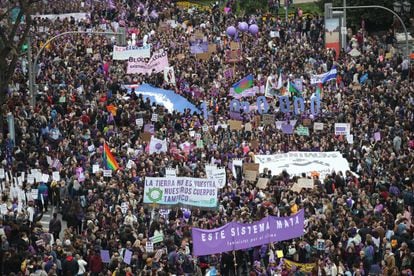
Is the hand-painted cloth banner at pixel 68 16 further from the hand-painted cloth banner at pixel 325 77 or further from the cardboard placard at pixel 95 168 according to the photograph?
the cardboard placard at pixel 95 168

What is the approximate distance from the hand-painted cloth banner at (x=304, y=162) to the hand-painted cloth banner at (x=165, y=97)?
6689 millimetres

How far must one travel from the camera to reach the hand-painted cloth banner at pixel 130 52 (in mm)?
46469

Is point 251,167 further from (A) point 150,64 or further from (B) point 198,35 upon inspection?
(B) point 198,35

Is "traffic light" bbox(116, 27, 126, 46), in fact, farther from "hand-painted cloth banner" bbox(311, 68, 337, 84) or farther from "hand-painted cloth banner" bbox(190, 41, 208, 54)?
"hand-painted cloth banner" bbox(311, 68, 337, 84)

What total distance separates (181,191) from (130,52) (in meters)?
15.3

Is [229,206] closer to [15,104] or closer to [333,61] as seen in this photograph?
[15,104]

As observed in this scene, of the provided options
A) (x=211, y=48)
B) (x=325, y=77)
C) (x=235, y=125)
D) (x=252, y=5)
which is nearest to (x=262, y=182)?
(x=235, y=125)

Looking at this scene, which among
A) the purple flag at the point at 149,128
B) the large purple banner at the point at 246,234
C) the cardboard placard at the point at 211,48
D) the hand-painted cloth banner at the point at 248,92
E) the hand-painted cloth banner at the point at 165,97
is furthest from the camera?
the cardboard placard at the point at 211,48

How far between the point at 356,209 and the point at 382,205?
917 mm

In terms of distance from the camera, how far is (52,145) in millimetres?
38312

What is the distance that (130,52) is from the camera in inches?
1837

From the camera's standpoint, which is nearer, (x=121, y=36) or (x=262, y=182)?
(x=262, y=182)

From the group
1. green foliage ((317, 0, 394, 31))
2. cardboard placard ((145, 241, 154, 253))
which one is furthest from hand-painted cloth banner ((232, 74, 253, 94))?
cardboard placard ((145, 241, 154, 253))

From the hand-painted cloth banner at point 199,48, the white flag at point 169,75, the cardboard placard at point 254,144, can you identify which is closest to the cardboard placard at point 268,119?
the cardboard placard at point 254,144
